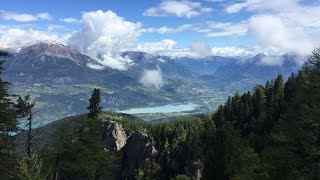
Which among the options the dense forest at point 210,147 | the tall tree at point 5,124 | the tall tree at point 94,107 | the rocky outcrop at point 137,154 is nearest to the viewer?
the dense forest at point 210,147

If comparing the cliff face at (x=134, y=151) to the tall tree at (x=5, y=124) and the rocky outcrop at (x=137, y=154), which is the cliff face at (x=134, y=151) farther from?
the tall tree at (x=5, y=124)

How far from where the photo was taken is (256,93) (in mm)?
158500

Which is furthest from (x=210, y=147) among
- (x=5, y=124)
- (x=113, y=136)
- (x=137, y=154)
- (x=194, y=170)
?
(x=113, y=136)

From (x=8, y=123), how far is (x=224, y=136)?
23668 mm

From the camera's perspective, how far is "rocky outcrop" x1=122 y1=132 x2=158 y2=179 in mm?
172625

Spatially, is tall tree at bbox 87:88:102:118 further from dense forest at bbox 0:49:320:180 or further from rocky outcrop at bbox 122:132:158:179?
rocky outcrop at bbox 122:132:158:179

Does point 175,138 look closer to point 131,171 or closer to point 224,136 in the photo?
point 131,171

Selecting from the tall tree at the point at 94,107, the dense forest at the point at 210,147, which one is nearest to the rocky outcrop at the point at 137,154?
the dense forest at the point at 210,147

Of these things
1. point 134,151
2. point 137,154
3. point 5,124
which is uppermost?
point 5,124

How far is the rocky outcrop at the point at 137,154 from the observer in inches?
6796

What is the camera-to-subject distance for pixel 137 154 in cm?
17700

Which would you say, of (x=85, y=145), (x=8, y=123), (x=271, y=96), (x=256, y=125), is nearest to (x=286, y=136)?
(x=8, y=123)

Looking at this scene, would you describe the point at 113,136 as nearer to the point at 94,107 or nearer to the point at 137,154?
the point at 137,154

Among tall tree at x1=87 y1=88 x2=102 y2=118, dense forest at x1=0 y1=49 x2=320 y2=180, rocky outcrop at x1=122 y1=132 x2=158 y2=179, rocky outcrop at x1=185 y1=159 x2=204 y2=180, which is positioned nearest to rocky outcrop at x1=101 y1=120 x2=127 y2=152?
rocky outcrop at x1=122 y1=132 x2=158 y2=179
